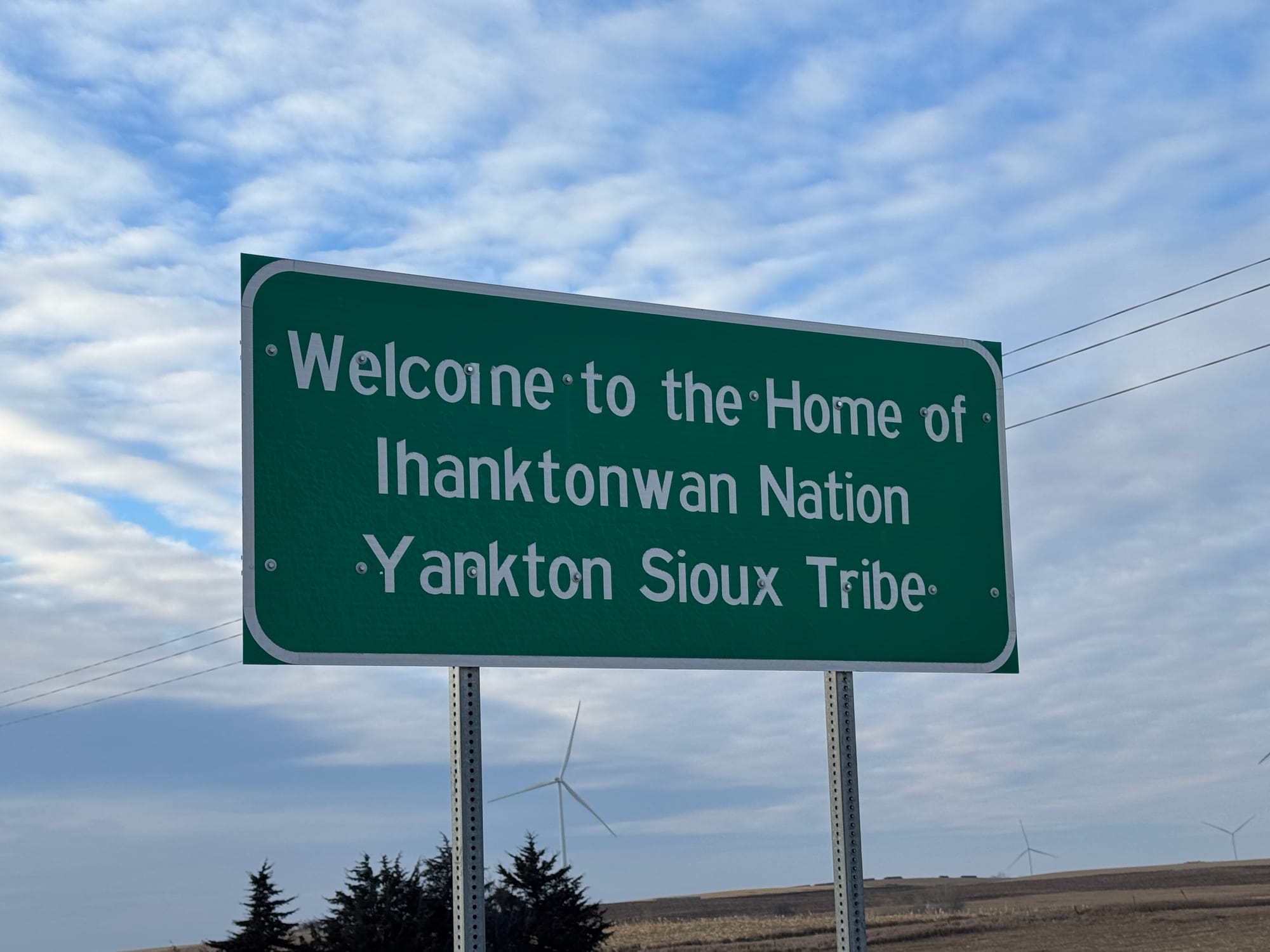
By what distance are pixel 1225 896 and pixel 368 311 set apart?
106451mm

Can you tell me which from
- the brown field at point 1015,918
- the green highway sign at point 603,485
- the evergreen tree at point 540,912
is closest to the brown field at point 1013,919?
the brown field at point 1015,918

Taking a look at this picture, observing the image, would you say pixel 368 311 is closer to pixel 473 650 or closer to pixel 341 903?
pixel 473 650

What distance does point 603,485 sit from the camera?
7.97 meters

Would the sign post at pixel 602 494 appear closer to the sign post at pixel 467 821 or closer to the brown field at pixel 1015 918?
the sign post at pixel 467 821

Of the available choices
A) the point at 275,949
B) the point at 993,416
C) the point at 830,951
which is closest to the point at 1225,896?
the point at 830,951

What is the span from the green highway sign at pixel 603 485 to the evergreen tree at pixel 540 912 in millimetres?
32720

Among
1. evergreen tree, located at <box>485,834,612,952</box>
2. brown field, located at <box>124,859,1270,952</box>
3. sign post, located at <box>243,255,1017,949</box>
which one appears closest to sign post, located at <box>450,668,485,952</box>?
sign post, located at <box>243,255,1017,949</box>

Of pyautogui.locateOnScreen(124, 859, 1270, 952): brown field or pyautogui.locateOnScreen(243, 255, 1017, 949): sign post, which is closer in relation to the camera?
pyautogui.locateOnScreen(243, 255, 1017, 949): sign post

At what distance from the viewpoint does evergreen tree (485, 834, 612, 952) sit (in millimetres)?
39688

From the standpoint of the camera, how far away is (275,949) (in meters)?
47.1

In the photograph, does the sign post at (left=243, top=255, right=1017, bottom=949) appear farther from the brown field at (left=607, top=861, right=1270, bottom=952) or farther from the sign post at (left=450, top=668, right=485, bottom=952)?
the brown field at (left=607, top=861, right=1270, bottom=952)

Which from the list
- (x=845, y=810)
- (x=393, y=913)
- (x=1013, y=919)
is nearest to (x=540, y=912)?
(x=393, y=913)

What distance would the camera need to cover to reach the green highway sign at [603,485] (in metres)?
7.36

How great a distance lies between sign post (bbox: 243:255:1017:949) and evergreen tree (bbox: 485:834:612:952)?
3270cm
